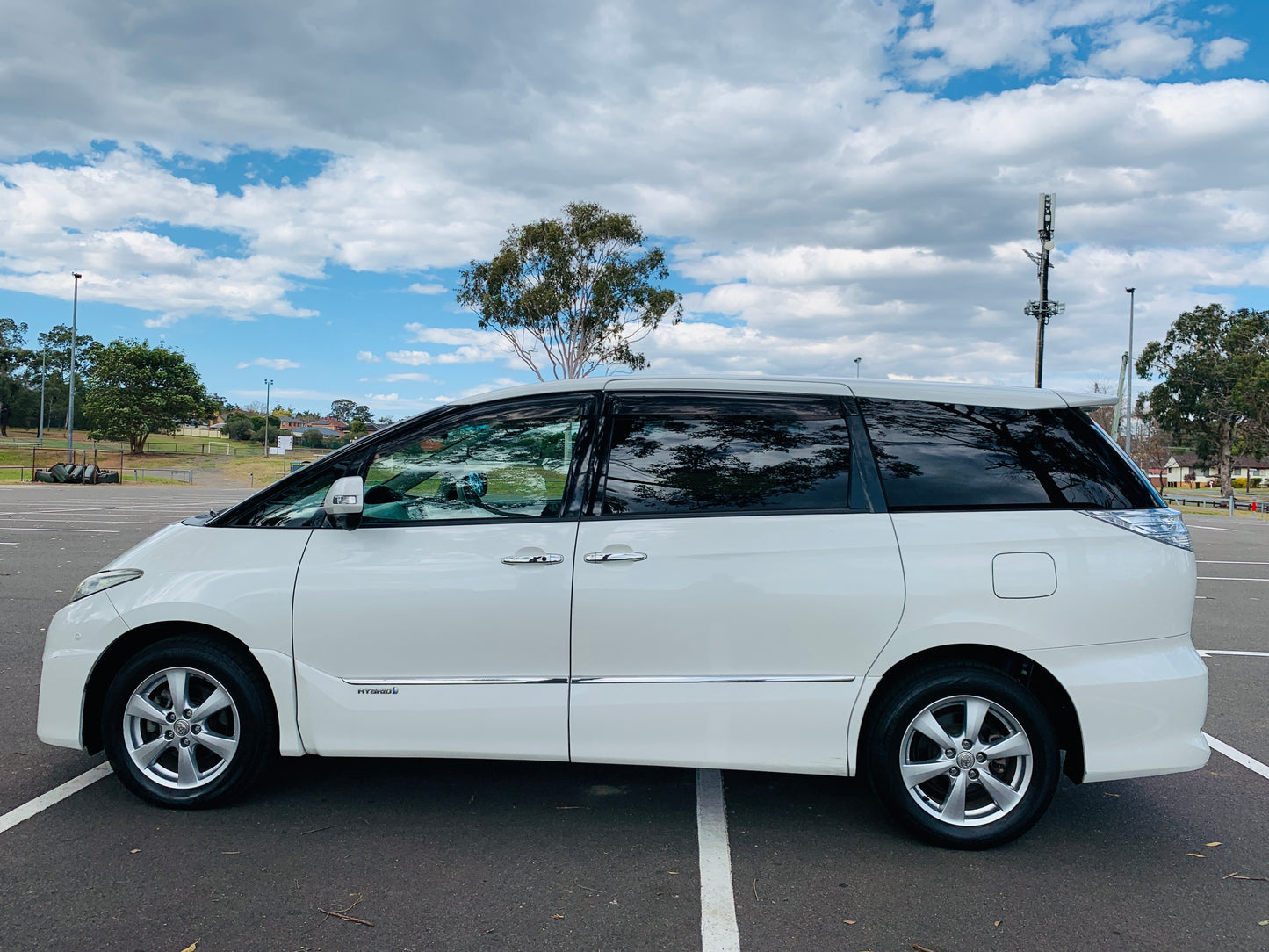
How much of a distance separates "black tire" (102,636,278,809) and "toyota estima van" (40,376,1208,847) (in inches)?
0.4

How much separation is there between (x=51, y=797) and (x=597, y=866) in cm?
240

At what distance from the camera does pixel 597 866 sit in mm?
3195

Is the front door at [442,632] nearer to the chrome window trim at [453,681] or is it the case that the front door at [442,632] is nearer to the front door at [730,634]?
the chrome window trim at [453,681]

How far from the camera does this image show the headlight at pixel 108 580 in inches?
143

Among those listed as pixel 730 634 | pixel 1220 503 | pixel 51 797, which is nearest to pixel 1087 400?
pixel 730 634

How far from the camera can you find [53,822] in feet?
11.5

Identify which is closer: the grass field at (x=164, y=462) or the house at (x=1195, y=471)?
the grass field at (x=164, y=462)

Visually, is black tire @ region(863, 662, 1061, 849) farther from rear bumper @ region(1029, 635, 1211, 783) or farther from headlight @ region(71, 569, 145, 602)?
headlight @ region(71, 569, 145, 602)

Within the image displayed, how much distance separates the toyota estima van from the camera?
3.34 metres

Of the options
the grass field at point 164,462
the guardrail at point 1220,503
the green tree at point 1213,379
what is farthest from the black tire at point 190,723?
the green tree at point 1213,379

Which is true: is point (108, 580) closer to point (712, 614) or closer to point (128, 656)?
point (128, 656)

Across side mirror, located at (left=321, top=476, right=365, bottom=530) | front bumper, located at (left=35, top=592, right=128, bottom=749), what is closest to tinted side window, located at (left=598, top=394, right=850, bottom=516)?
side mirror, located at (left=321, top=476, right=365, bottom=530)

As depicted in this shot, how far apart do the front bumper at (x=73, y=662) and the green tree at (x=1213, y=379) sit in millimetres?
57510

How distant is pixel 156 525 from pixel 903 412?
17029mm
